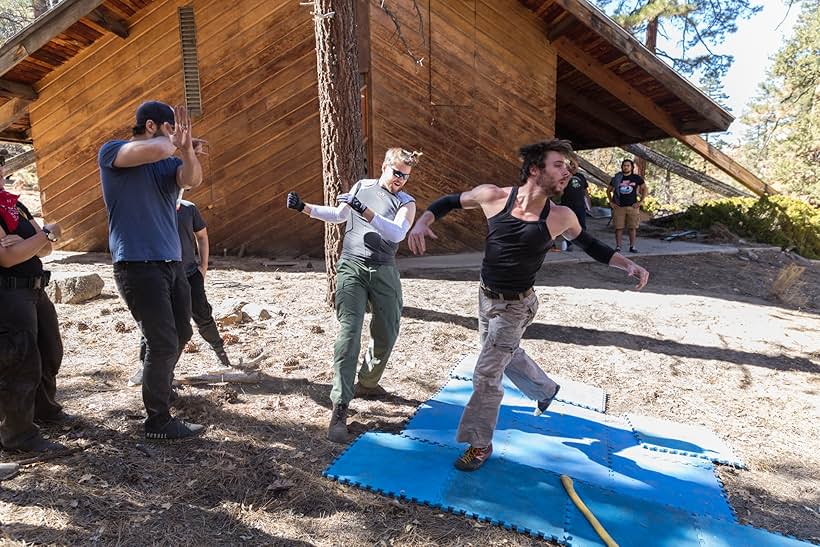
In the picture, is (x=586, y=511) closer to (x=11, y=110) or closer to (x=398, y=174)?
(x=398, y=174)

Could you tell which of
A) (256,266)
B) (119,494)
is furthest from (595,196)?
(119,494)

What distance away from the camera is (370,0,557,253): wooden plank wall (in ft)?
30.3

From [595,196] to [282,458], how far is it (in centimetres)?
1865

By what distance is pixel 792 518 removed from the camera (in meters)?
2.96

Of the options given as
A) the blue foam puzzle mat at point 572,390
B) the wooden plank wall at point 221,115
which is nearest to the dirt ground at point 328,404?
the blue foam puzzle mat at point 572,390

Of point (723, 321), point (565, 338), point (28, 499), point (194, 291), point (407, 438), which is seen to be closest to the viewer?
point (28, 499)

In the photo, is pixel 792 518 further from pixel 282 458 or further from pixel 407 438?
pixel 282 458

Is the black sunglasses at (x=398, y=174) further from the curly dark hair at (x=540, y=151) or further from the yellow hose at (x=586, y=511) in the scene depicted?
the yellow hose at (x=586, y=511)

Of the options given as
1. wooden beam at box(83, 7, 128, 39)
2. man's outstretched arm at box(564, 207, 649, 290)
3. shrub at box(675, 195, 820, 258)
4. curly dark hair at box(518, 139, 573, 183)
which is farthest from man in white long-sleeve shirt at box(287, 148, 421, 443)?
shrub at box(675, 195, 820, 258)

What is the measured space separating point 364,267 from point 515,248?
1.08 meters

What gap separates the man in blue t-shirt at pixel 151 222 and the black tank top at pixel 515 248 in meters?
1.86

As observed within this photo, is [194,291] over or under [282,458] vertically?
over

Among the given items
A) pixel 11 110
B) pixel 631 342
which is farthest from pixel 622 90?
pixel 11 110

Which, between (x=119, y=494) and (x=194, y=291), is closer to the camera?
(x=119, y=494)
